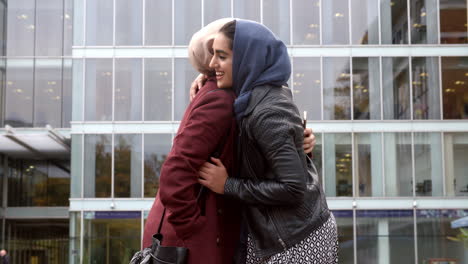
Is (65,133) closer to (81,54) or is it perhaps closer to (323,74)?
(81,54)

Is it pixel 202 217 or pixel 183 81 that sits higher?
pixel 183 81

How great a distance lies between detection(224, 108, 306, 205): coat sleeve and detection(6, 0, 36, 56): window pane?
85.9 ft

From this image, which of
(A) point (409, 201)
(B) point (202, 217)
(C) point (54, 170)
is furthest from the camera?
(C) point (54, 170)

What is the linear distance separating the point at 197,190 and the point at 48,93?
84.7ft

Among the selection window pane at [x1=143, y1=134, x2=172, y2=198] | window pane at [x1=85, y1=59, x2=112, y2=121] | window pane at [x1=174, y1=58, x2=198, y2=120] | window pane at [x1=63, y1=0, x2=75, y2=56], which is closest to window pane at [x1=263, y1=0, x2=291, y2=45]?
window pane at [x1=174, y1=58, x2=198, y2=120]

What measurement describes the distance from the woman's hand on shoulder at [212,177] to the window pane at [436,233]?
72.1 feet

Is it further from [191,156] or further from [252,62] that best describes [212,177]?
[252,62]

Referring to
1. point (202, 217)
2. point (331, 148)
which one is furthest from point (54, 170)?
point (202, 217)

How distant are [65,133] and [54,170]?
2.86 meters

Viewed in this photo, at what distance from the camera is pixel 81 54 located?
79.5 ft

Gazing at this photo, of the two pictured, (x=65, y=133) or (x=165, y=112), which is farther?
(x=65, y=133)

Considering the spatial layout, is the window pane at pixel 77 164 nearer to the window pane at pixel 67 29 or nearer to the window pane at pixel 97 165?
the window pane at pixel 97 165

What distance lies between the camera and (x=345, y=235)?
77.8ft

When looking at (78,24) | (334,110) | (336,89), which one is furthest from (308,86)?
(78,24)
